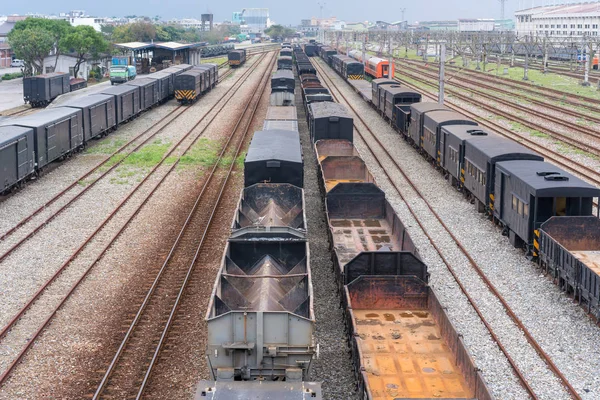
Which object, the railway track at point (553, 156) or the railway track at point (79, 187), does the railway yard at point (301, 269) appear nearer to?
the railway track at point (79, 187)

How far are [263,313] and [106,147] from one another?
30.7 m

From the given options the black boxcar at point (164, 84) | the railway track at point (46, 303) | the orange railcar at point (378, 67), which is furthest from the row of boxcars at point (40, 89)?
the railway track at point (46, 303)

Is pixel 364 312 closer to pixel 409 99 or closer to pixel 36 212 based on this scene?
pixel 36 212

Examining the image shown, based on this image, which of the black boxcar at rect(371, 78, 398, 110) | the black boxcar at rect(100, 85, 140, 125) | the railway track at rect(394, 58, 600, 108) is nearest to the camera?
the black boxcar at rect(100, 85, 140, 125)

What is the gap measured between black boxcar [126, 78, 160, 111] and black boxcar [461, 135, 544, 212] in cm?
3159

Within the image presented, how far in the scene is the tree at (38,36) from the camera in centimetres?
7895

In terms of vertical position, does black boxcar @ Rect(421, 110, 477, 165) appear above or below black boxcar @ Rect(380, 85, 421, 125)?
below

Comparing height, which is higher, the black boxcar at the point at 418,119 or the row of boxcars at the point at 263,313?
the black boxcar at the point at 418,119

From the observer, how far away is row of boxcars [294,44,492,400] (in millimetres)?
12695

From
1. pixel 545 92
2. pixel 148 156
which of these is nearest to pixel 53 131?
pixel 148 156

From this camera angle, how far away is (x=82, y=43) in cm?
8275

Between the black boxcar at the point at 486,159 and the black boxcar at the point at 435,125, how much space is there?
15.9ft

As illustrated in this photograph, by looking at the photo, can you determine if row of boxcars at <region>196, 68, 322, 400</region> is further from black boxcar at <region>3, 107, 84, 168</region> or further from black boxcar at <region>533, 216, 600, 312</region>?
black boxcar at <region>3, 107, 84, 168</region>

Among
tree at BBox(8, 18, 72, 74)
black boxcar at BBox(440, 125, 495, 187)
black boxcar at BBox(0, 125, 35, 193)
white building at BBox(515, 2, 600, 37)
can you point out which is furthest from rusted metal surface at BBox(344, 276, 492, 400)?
white building at BBox(515, 2, 600, 37)
